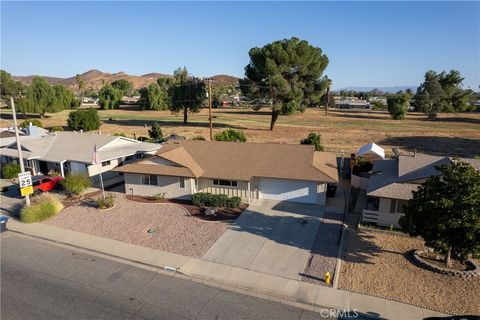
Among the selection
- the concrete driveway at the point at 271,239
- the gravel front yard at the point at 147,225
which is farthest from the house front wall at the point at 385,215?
the gravel front yard at the point at 147,225

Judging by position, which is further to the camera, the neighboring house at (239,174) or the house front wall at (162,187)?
the house front wall at (162,187)

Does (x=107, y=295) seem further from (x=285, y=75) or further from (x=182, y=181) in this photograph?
(x=285, y=75)

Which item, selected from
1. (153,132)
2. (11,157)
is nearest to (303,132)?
(153,132)

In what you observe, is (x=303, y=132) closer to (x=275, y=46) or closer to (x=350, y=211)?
(x=275, y=46)

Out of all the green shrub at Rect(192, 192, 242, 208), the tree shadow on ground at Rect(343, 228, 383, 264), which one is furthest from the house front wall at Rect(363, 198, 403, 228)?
the green shrub at Rect(192, 192, 242, 208)

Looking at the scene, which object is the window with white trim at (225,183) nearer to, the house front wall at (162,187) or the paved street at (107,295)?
the house front wall at (162,187)

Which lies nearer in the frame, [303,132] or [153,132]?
[153,132]
